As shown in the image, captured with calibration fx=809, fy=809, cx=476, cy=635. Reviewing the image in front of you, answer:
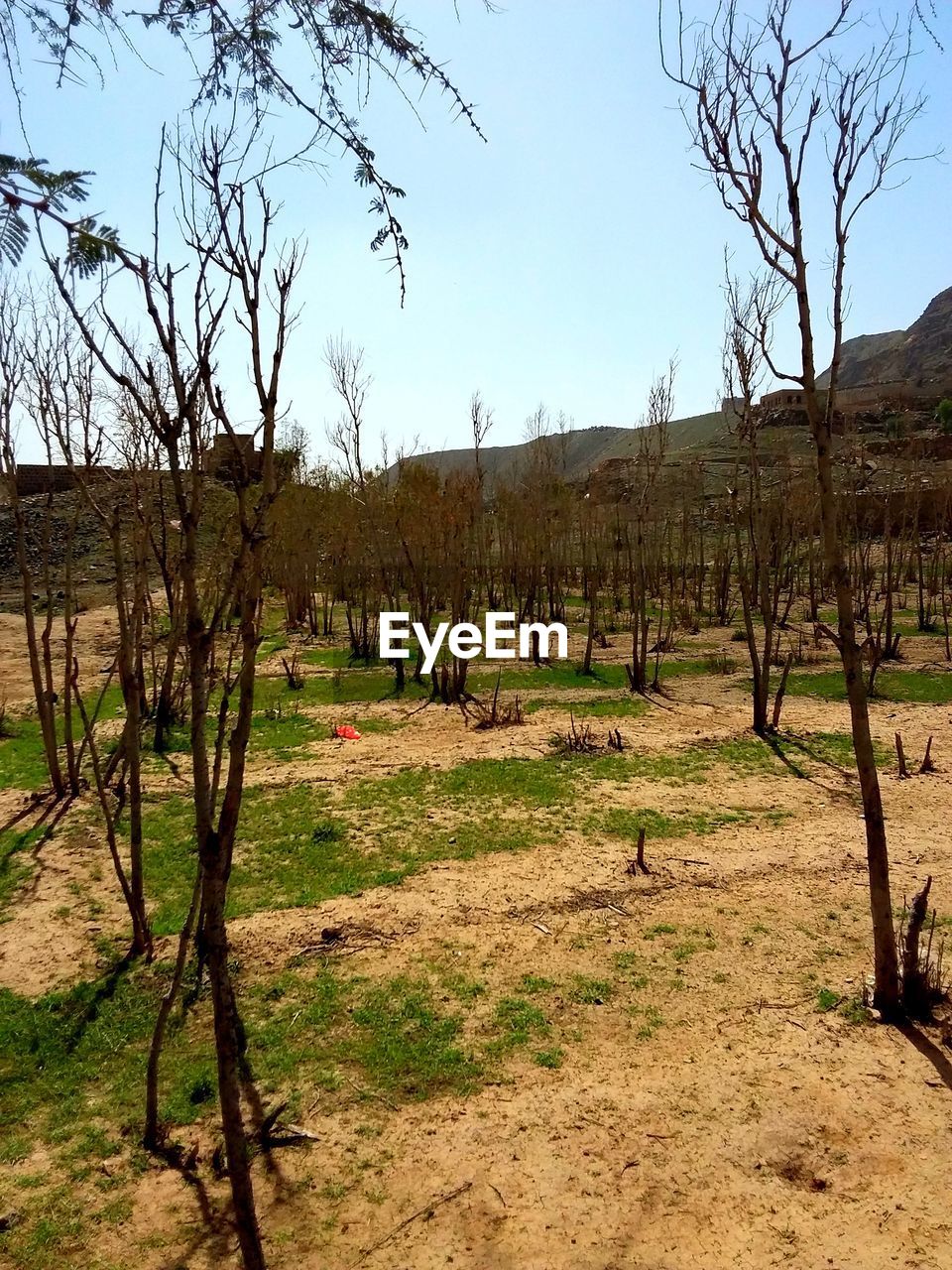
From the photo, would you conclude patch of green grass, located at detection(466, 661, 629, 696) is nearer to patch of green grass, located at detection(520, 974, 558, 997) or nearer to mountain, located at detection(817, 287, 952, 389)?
patch of green grass, located at detection(520, 974, 558, 997)

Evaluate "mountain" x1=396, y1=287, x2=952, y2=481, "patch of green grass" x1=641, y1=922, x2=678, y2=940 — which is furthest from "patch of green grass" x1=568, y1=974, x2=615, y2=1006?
"mountain" x1=396, y1=287, x2=952, y2=481

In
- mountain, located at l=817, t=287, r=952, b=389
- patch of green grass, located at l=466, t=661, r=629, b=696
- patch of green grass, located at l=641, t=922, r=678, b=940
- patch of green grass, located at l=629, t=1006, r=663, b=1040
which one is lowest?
patch of green grass, located at l=629, t=1006, r=663, b=1040

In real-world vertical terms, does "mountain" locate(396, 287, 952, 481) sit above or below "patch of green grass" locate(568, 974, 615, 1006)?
above

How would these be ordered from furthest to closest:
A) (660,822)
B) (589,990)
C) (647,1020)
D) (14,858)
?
(660,822) < (14,858) < (589,990) < (647,1020)

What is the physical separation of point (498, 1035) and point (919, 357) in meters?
68.4

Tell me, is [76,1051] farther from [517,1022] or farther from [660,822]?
[660,822]

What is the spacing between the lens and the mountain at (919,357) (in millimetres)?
53781

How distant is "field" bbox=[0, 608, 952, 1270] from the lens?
8.57 feet

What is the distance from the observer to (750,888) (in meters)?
5.09

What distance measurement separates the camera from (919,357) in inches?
2343

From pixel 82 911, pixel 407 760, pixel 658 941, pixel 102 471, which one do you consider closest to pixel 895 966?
pixel 658 941

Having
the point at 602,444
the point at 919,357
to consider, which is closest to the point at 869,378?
the point at 919,357

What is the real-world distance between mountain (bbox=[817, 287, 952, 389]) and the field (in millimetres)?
52902

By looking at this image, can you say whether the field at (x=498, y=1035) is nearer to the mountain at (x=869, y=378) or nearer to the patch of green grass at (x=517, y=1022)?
the patch of green grass at (x=517, y=1022)
